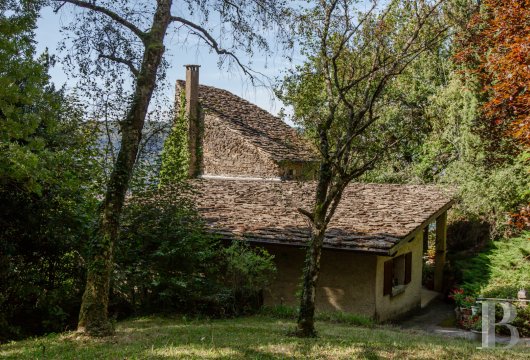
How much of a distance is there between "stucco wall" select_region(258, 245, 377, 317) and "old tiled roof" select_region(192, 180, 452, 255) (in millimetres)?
654

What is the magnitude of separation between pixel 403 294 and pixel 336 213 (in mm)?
3354

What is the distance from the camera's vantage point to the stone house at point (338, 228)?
1405 centimetres

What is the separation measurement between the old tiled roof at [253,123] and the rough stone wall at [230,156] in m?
0.33

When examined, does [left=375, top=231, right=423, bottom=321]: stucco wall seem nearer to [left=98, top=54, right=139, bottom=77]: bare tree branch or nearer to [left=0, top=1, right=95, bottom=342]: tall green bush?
[left=0, top=1, right=95, bottom=342]: tall green bush

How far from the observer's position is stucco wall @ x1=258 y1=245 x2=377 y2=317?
46.2ft

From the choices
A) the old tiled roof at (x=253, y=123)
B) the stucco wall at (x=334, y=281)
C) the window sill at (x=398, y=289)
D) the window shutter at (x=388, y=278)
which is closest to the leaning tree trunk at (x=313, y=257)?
the stucco wall at (x=334, y=281)

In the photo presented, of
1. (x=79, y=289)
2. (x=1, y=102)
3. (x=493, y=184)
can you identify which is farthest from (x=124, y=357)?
(x=493, y=184)

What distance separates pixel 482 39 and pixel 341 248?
332 inches

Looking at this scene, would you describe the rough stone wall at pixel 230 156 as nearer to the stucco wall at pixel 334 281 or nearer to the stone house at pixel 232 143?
the stone house at pixel 232 143

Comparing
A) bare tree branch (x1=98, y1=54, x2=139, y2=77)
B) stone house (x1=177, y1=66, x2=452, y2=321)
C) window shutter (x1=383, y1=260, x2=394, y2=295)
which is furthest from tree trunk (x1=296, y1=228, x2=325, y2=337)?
window shutter (x1=383, y1=260, x2=394, y2=295)

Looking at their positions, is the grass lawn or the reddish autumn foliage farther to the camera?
the reddish autumn foliage

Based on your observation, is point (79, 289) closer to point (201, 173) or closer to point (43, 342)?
point (43, 342)

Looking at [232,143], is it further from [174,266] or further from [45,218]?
[45,218]

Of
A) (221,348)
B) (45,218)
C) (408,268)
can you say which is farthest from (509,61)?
(45,218)
